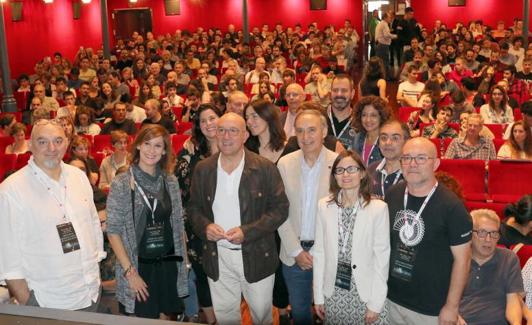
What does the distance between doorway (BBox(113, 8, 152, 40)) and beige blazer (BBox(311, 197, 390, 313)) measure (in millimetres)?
20152

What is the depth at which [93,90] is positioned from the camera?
10.9m

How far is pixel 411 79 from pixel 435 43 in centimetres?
738

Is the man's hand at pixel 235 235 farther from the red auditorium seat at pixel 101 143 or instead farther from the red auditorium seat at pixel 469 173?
the red auditorium seat at pixel 101 143

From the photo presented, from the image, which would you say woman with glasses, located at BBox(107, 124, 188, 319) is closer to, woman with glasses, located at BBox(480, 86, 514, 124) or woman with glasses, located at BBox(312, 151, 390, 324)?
woman with glasses, located at BBox(312, 151, 390, 324)

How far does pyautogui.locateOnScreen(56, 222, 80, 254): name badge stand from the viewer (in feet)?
10.4

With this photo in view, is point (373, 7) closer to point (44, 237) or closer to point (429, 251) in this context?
point (429, 251)

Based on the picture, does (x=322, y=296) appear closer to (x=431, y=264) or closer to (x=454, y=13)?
(x=431, y=264)

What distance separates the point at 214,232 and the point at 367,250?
90cm

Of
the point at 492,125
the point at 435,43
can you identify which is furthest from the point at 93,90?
the point at 435,43

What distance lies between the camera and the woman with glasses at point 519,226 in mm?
4328

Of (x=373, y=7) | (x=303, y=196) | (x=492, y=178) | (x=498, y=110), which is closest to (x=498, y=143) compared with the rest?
(x=492, y=178)

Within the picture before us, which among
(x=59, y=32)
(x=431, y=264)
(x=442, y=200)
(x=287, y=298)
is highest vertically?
(x=59, y=32)

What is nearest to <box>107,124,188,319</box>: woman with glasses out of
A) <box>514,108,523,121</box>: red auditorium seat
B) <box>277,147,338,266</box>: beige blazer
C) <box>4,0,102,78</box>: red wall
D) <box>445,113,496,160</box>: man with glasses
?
<box>277,147,338,266</box>: beige blazer

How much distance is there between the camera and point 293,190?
387 cm
